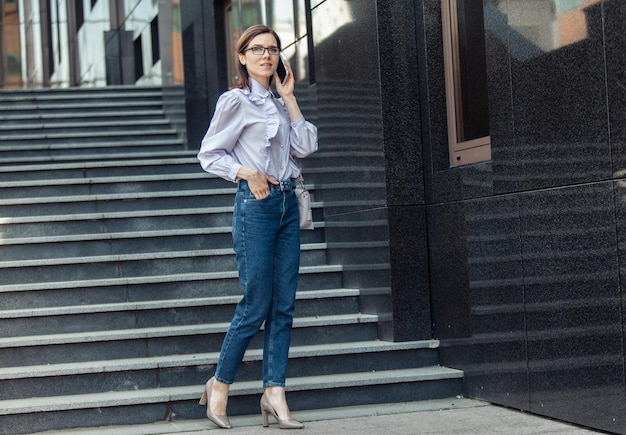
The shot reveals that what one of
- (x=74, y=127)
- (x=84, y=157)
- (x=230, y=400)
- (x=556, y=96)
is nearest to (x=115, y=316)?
(x=230, y=400)

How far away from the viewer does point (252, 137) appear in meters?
5.43

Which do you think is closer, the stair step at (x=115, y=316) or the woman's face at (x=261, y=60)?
the woman's face at (x=261, y=60)

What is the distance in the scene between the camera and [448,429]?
5.45 meters

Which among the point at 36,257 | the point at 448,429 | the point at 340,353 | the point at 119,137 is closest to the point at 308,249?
the point at 340,353

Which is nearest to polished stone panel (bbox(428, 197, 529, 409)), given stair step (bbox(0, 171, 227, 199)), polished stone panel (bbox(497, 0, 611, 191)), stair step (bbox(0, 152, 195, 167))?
polished stone panel (bbox(497, 0, 611, 191))

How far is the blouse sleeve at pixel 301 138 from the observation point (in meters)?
5.50

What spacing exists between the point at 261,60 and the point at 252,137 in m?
0.40

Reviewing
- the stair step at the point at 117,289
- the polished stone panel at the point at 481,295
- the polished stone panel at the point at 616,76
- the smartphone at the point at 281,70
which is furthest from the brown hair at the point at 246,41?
the stair step at the point at 117,289

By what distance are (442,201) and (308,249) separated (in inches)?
62.6

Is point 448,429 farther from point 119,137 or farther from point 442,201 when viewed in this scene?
point 119,137

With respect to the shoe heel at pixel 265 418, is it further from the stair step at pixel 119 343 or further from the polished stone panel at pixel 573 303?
the polished stone panel at pixel 573 303

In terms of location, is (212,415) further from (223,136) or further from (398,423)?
(223,136)

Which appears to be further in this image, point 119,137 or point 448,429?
point 119,137

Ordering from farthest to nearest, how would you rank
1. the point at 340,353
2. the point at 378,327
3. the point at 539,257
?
the point at 378,327
the point at 340,353
the point at 539,257
